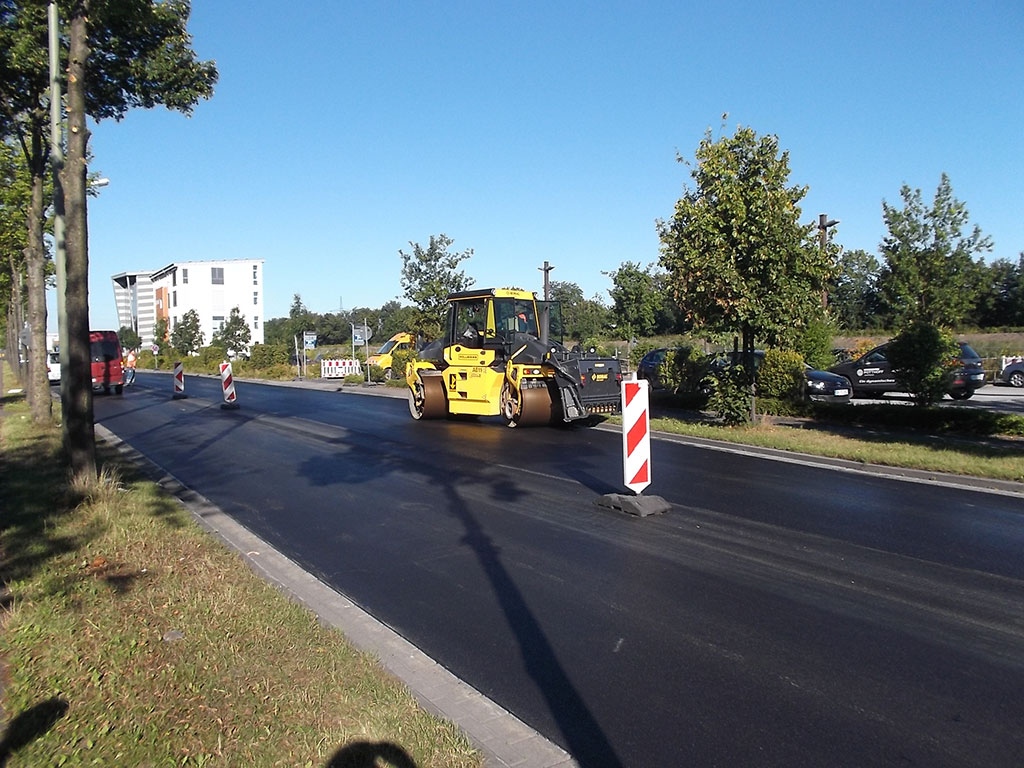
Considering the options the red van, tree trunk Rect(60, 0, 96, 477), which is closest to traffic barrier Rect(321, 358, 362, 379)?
the red van

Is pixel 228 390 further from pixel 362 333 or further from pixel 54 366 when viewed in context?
pixel 54 366

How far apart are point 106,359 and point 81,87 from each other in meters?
25.7

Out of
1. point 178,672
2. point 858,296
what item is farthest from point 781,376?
point 858,296

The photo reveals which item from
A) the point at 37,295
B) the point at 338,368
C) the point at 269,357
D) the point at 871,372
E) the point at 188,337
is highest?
the point at 37,295

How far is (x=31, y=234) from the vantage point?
1775 centimetres

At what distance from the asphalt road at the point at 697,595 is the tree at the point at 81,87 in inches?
95.0

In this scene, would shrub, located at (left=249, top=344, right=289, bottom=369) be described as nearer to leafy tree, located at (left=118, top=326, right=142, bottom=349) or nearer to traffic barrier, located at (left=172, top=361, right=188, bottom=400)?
traffic barrier, located at (left=172, top=361, right=188, bottom=400)

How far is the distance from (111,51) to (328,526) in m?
9.96

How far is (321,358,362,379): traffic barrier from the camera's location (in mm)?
40281

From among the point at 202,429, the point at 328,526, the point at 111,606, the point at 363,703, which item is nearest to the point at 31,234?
the point at 202,429

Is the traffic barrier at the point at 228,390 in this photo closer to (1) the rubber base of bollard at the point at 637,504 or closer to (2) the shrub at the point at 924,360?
(1) the rubber base of bollard at the point at 637,504

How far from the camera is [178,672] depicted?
4363mm

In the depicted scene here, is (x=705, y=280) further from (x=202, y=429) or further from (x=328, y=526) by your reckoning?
(x=202, y=429)

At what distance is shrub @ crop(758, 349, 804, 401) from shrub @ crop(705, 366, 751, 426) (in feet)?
8.35
